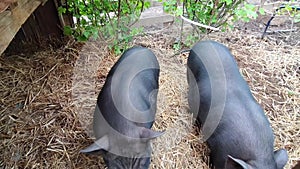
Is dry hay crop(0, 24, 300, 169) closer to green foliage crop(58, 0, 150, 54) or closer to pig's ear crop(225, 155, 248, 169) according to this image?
green foliage crop(58, 0, 150, 54)

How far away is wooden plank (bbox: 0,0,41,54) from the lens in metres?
1.75

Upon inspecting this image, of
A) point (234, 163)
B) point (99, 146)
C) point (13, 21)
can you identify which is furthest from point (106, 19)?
point (234, 163)

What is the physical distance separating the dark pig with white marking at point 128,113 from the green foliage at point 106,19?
0.65 meters

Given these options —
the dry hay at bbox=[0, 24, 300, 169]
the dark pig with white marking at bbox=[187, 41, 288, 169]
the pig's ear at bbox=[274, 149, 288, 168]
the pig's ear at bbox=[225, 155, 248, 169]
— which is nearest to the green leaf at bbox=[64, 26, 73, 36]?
the dry hay at bbox=[0, 24, 300, 169]

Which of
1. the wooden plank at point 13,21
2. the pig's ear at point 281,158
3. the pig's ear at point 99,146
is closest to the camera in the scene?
the wooden plank at point 13,21

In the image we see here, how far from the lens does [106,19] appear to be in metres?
3.31

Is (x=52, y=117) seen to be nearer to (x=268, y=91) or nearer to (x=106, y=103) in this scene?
(x=106, y=103)

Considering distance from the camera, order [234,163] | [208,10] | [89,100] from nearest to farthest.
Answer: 1. [234,163]
2. [89,100]
3. [208,10]

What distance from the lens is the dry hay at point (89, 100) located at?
2.40 metres

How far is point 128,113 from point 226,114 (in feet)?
2.48

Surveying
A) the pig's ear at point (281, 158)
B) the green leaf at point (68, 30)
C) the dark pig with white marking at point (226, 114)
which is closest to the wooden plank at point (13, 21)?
the green leaf at point (68, 30)

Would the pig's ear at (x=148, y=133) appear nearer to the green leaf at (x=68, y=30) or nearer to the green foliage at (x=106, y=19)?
the green foliage at (x=106, y=19)

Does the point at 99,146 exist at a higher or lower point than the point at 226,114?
higher

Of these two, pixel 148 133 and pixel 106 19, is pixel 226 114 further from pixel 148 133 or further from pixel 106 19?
pixel 106 19
